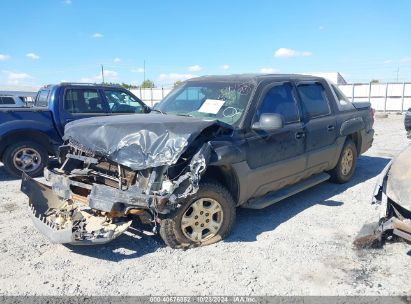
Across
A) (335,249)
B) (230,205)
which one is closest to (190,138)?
(230,205)

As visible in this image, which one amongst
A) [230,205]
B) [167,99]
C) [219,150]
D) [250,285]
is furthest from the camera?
[167,99]

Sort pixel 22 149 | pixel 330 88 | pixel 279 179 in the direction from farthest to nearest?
1. pixel 22 149
2. pixel 330 88
3. pixel 279 179

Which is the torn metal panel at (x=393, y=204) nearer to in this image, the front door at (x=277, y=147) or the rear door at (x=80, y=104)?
the front door at (x=277, y=147)

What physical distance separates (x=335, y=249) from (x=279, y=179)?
1146 millimetres

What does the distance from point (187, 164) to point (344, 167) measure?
3.73 m

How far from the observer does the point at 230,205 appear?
4133mm

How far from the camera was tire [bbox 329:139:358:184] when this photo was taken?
6230mm

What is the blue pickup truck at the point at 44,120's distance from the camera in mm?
6914

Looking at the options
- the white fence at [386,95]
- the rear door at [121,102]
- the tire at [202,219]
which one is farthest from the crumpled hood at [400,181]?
the white fence at [386,95]

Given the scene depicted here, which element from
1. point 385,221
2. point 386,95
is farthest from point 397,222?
point 386,95

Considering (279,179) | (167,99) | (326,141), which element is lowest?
(279,179)

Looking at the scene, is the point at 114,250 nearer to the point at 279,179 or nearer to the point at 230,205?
the point at 230,205

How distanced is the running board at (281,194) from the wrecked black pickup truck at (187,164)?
0.02 metres

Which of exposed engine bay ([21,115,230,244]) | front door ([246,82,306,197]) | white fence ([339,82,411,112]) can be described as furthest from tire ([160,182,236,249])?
white fence ([339,82,411,112])
